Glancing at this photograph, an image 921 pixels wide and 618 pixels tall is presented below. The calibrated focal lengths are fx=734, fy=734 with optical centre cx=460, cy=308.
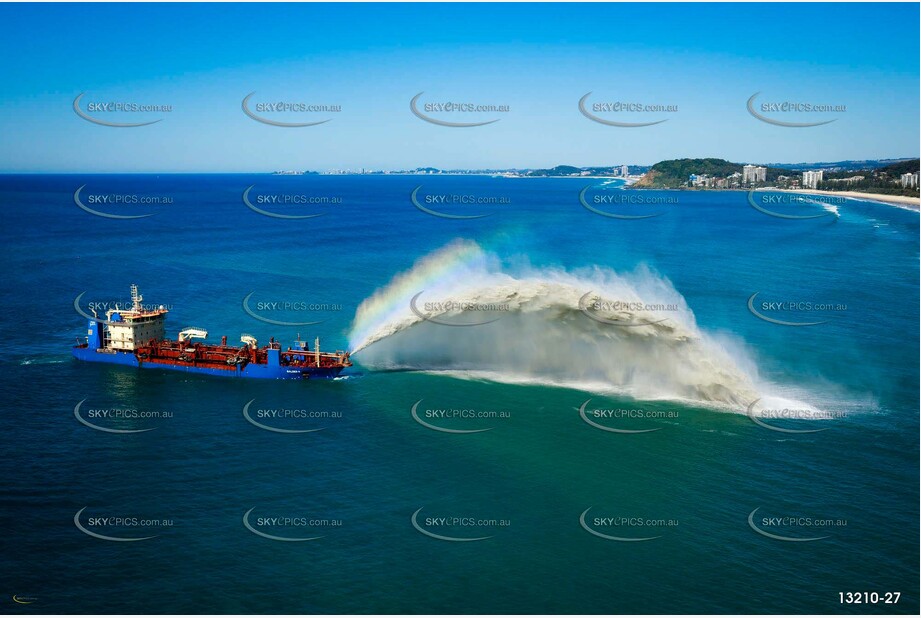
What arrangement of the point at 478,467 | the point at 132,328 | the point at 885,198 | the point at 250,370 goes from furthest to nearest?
Result: 1. the point at 885,198
2. the point at 132,328
3. the point at 250,370
4. the point at 478,467

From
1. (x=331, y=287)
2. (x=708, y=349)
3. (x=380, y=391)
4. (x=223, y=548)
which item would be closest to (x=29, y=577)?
(x=223, y=548)

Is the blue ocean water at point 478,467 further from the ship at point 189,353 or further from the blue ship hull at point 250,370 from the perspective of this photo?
the ship at point 189,353

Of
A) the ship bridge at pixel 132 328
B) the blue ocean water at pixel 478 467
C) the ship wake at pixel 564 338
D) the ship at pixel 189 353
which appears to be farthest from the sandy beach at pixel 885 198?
the ship bridge at pixel 132 328

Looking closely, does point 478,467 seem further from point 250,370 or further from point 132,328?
point 132,328

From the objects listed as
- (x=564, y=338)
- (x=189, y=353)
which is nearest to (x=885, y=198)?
(x=564, y=338)

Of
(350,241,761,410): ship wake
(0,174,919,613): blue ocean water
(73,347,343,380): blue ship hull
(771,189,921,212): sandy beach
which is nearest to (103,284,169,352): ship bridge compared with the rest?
(73,347,343,380): blue ship hull

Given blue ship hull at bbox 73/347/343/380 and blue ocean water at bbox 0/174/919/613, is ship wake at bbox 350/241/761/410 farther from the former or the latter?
blue ship hull at bbox 73/347/343/380
